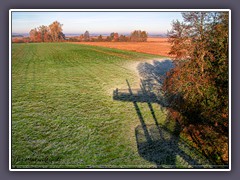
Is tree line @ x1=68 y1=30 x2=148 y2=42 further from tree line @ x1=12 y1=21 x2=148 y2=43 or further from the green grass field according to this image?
the green grass field

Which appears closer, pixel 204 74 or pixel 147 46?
pixel 204 74

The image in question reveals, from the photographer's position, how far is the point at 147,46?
5.70m

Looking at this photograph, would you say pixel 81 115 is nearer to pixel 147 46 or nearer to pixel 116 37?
pixel 116 37

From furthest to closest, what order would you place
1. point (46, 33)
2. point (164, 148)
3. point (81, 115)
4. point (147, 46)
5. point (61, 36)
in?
point (81, 115)
point (147, 46)
point (61, 36)
point (46, 33)
point (164, 148)

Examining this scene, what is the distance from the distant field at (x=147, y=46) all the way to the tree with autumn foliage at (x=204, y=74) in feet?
0.96

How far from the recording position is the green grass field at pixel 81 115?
4.73 metres

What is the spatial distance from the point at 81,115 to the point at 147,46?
222 centimetres

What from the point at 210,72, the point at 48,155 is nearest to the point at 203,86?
the point at 210,72

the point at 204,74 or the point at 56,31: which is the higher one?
the point at 56,31

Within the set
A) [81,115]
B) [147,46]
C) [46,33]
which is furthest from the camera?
[81,115]

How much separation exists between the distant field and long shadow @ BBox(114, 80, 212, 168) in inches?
60.9

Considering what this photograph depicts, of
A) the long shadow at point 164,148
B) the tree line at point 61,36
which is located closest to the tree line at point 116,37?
the tree line at point 61,36

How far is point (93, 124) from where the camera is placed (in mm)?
5547

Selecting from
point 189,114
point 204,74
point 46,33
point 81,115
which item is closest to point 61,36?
point 46,33
